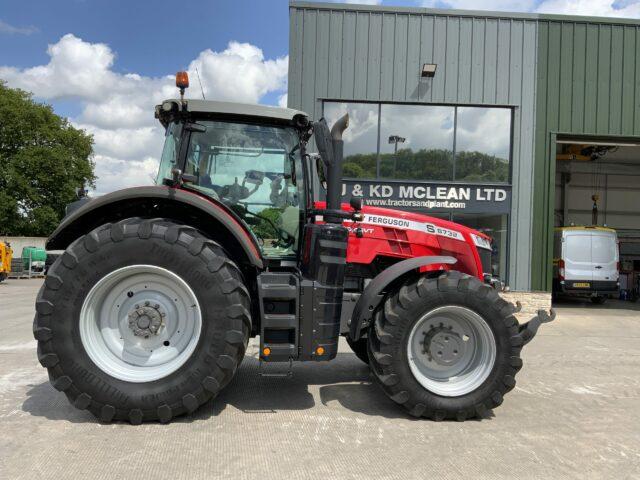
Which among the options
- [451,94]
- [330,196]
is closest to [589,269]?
[451,94]

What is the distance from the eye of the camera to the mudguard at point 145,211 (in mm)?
3676

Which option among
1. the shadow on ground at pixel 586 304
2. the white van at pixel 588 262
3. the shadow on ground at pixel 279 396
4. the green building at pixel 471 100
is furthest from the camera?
the white van at pixel 588 262

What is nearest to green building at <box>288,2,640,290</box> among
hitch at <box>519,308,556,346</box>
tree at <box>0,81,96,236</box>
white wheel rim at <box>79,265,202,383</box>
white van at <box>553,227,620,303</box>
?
white van at <box>553,227,620,303</box>

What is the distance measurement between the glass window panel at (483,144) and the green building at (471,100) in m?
0.02

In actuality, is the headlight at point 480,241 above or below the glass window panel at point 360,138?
below

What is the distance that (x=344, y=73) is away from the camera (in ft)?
36.3

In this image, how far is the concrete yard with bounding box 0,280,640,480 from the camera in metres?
3.02

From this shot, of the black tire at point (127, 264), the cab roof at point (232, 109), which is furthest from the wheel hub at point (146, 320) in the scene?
the cab roof at point (232, 109)

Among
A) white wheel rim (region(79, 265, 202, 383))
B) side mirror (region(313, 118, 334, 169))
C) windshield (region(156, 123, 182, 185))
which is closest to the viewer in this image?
white wheel rim (region(79, 265, 202, 383))

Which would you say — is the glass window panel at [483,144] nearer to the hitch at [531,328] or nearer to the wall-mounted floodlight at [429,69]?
the wall-mounted floodlight at [429,69]

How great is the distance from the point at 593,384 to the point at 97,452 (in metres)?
4.73

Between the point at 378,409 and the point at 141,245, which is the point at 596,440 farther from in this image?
the point at 141,245

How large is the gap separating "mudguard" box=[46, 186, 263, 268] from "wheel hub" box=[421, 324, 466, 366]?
1473 millimetres

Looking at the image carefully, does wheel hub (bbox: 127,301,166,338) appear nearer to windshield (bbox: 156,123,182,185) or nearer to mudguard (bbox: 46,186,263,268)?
mudguard (bbox: 46,186,263,268)
